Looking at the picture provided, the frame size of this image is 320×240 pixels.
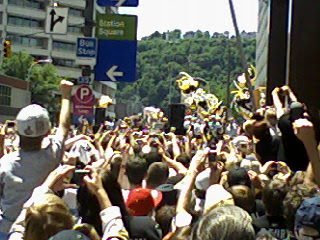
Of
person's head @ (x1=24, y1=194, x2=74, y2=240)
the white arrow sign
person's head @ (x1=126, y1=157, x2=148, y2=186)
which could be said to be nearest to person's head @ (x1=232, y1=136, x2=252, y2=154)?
person's head @ (x1=126, y1=157, x2=148, y2=186)

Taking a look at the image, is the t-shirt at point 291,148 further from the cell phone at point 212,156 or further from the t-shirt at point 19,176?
the t-shirt at point 19,176

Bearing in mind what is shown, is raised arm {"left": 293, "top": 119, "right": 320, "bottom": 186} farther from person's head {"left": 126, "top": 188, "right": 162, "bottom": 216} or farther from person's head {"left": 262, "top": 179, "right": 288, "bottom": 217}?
person's head {"left": 126, "top": 188, "right": 162, "bottom": 216}

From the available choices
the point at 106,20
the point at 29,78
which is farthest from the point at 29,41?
the point at 106,20

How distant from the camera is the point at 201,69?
155875 mm

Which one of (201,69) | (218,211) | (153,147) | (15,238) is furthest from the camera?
(201,69)

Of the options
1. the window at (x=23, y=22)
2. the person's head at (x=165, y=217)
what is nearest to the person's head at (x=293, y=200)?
the person's head at (x=165, y=217)

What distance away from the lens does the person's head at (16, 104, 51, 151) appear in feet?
16.9

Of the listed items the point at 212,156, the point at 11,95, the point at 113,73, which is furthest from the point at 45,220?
the point at 11,95

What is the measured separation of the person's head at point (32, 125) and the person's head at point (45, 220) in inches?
47.9

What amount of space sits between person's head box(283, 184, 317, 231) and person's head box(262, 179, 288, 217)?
11.4 inches

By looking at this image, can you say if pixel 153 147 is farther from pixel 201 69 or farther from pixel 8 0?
pixel 201 69

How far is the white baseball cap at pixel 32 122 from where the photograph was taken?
16.9 feet

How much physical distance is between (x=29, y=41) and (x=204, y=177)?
96590mm

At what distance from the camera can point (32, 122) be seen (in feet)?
16.9
